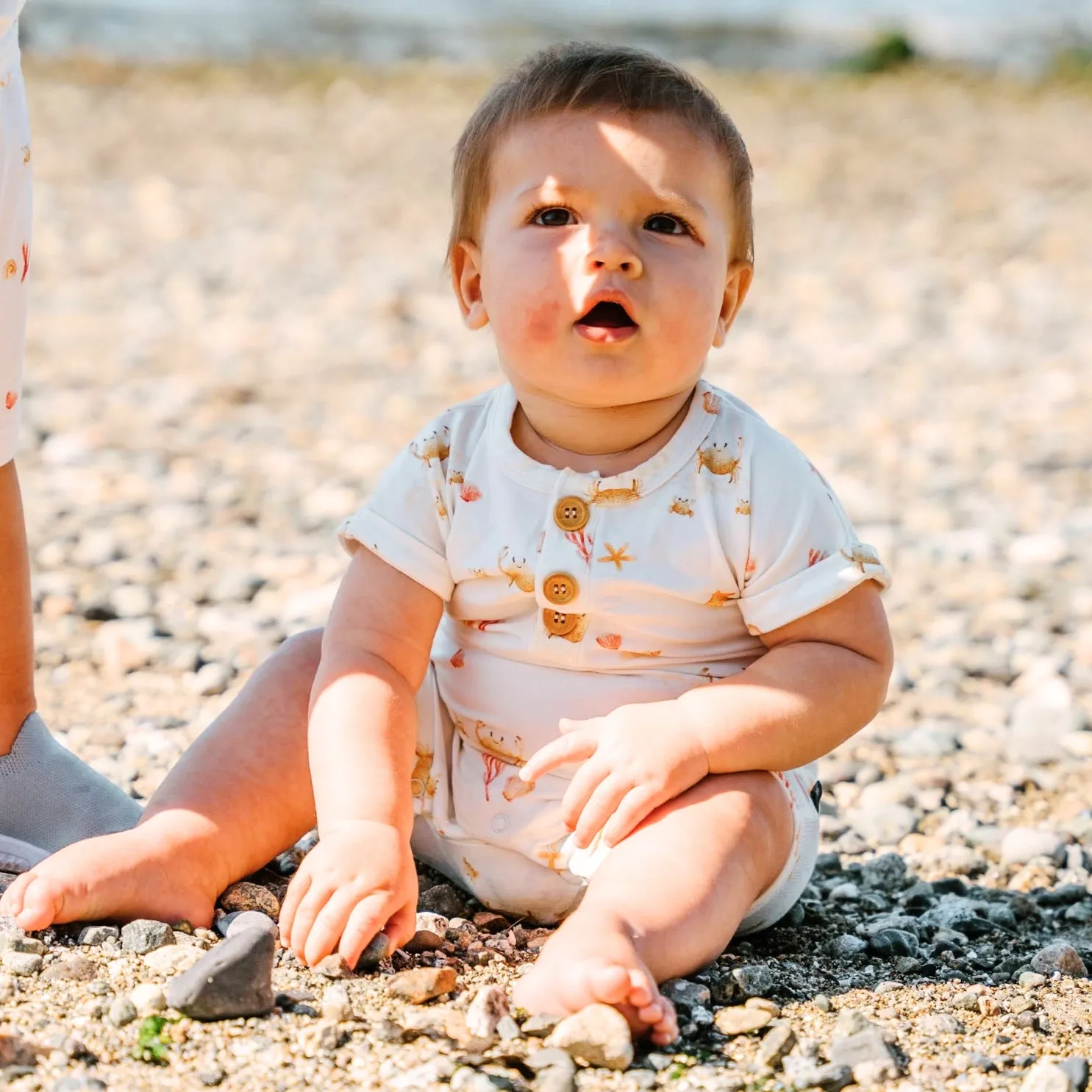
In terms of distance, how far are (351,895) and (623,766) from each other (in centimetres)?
37

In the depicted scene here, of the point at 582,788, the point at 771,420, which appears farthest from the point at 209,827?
the point at 771,420

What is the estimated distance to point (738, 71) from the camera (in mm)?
16203

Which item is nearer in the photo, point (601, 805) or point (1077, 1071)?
point (1077, 1071)

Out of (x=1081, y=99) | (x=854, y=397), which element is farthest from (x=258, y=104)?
(x=854, y=397)

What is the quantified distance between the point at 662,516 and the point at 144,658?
175 cm

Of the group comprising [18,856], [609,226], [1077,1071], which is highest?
[609,226]

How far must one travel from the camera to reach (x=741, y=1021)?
185 cm

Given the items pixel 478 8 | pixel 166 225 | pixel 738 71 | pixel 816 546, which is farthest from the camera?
pixel 478 8

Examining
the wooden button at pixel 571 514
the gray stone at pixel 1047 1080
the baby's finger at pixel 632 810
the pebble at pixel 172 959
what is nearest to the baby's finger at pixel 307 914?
the pebble at pixel 172 959

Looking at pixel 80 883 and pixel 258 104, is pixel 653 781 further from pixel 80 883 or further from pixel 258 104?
pixel 258 104

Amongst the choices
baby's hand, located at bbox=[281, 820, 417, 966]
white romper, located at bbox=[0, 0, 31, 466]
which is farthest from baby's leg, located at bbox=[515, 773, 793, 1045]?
white romper, located at bbox=[0, 0, 31, 466]

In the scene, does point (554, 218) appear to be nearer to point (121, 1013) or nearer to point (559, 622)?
point (559, 622)

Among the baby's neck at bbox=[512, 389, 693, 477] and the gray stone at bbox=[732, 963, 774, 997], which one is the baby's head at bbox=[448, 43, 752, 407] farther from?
the gray stone at bbox=[732, 963, 774, 997]

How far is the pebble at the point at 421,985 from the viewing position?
74.1 inches
